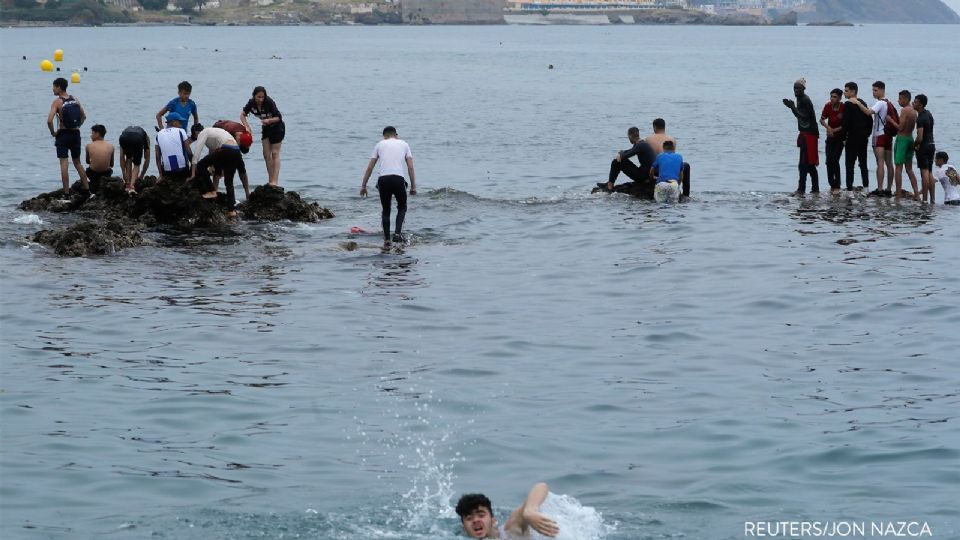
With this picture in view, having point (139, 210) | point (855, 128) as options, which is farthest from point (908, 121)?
point (139, 210)

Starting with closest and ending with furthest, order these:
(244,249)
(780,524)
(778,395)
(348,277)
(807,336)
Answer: (780,524) → (778,395) → (807,336) → (348,277) → (244,249)

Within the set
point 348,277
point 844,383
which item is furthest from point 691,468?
point 348,277

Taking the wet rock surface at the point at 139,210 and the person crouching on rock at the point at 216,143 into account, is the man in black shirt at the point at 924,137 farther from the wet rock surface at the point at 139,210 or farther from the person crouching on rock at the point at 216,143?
the person crouching on rock at the point at 216,143

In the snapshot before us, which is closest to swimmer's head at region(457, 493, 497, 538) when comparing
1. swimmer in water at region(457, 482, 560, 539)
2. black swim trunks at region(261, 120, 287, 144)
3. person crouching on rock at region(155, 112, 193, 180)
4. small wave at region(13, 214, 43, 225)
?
swimmer in water at region(457, 482, 560, 539)

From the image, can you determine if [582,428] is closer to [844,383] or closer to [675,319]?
[844,383]

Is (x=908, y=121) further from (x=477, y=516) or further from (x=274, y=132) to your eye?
(x=477, y=516)

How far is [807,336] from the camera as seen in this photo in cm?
1528

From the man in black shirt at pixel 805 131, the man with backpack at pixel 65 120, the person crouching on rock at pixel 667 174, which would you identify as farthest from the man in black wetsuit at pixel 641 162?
the man with backpack at pixel 65 120

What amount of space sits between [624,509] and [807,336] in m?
6.16

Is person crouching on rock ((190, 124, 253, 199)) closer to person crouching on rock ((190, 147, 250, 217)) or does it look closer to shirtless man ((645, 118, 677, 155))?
person crouching on rock ((190, 147, 250, 217))

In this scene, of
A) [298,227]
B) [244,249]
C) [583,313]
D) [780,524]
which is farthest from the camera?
[298,227]

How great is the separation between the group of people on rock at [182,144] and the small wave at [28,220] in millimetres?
1218

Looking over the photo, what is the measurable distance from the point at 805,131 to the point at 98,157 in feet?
44.2

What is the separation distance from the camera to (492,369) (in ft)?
45.4
